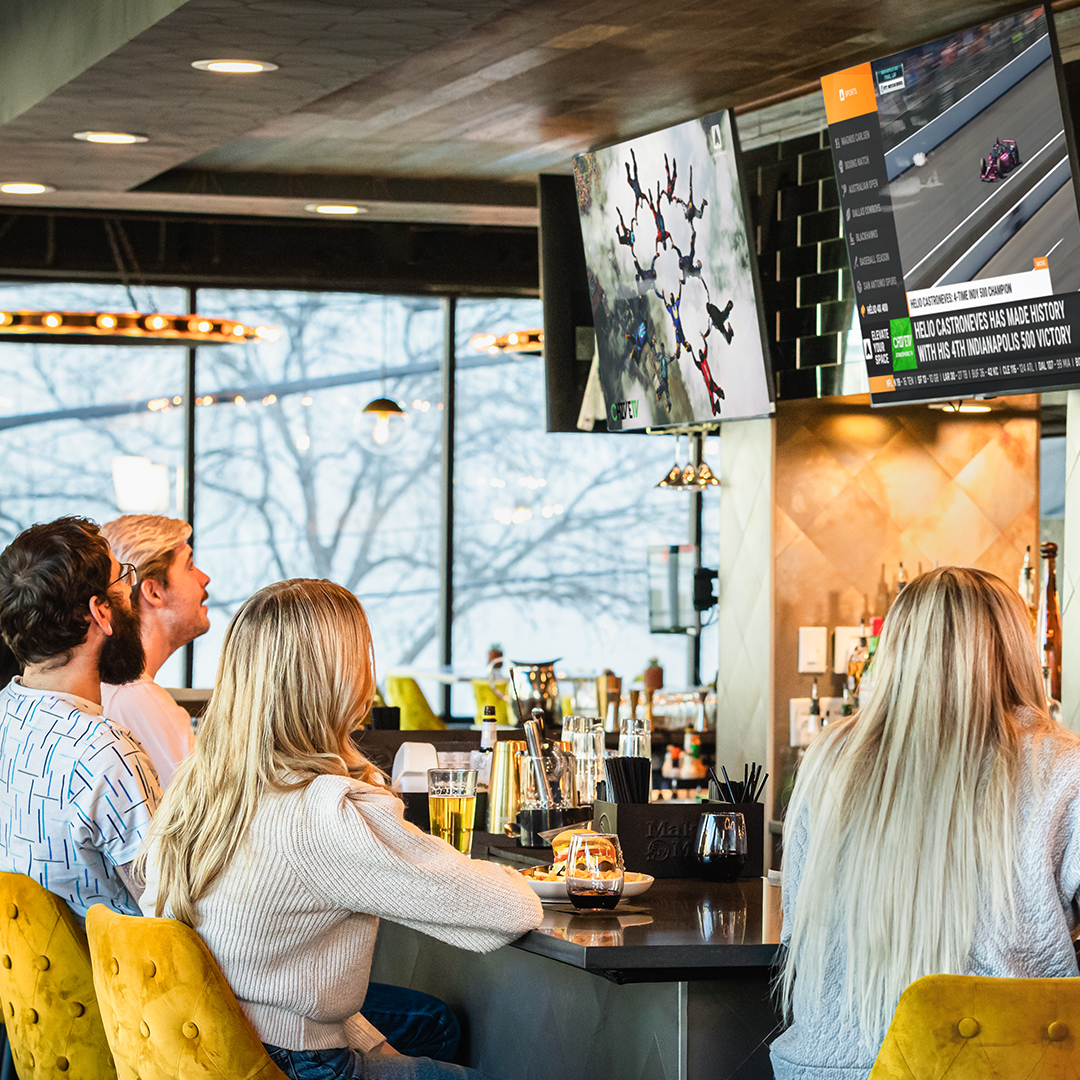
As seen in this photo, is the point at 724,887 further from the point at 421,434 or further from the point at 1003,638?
the point at 421,434

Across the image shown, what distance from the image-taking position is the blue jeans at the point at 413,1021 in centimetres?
295

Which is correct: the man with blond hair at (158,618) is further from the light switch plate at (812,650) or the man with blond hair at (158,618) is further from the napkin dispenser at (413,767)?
the light switch plate at (812,650)

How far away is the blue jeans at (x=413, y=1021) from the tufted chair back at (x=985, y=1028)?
1324mm

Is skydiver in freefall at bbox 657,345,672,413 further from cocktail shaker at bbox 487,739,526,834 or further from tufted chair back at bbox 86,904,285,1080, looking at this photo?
tufted chair back at bbox 86,904,285,1080

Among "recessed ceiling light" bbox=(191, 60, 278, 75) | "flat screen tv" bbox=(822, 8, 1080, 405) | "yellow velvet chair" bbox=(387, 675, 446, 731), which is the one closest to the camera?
"flat screen tv" bbox=(822, 8, 1080, 405)

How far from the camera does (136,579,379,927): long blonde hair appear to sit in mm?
2242

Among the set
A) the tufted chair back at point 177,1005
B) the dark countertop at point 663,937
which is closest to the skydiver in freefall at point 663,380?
the dark countertop at point 663,937

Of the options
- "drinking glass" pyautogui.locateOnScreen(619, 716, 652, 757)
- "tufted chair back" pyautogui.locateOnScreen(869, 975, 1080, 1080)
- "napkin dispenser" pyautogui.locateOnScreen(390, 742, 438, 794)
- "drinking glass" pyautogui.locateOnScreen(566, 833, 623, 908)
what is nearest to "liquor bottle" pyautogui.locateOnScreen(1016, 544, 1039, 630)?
"drinking glass" pyautogui.locateOnScreen(619, 716, 652, 757)

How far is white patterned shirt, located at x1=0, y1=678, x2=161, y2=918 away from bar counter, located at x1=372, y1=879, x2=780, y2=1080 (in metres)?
0.72

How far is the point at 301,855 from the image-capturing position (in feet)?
7.23

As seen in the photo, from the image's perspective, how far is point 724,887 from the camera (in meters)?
2.74

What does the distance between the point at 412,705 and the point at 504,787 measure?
5.26 meters

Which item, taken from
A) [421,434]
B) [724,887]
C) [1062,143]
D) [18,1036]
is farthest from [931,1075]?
[421,434]

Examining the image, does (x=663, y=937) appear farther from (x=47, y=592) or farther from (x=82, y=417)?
(x=82, y=417)
